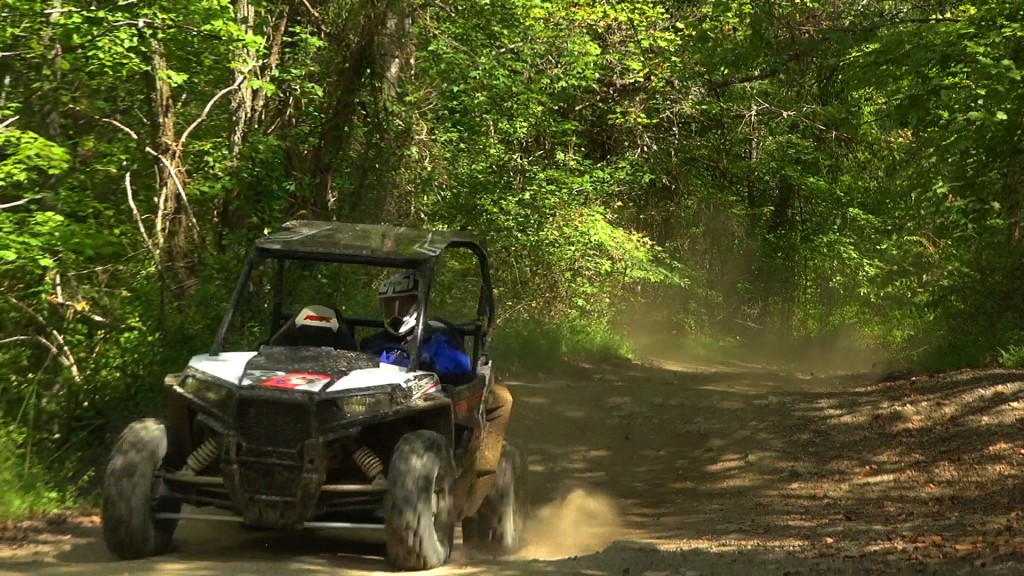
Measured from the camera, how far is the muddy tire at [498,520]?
9016 millimetres

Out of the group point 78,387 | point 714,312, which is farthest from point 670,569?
point 714,312

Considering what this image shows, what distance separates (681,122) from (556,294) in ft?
20.1

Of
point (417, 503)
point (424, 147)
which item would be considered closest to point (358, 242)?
point (417, 503)

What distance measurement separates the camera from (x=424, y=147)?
1611 centimetres

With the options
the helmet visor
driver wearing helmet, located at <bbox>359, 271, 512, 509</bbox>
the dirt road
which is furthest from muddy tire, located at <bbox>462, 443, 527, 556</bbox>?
the helmet visor

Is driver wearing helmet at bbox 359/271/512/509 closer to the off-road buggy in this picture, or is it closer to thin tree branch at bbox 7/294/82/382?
the off-road buggy

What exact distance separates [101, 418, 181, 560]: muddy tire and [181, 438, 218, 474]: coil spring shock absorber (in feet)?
0.55

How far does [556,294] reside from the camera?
2308cm

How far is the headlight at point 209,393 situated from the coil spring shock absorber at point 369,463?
2.64 feet

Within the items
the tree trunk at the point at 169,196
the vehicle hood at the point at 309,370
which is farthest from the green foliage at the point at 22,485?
the tree trunk at the point at 169,196

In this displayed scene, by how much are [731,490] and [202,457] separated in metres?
6.41

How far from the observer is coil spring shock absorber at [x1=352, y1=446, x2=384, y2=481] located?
7.11 m

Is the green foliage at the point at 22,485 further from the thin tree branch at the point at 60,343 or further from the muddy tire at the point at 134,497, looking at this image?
the muddy tire at the point at 134,497

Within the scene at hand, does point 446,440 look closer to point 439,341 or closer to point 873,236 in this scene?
point 439,341
